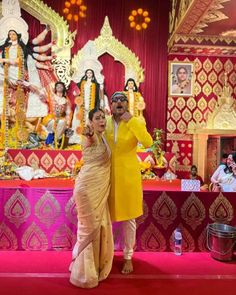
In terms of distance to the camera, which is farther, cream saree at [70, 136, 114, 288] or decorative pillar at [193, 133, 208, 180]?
decorative pillar at [193, 133, 208, 180]

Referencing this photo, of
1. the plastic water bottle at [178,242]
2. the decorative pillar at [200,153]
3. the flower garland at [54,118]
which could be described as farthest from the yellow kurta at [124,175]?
the decorative pillar at [200,153]

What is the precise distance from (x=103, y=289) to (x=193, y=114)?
6192 millimetres

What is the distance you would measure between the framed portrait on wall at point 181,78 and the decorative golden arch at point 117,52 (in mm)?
769

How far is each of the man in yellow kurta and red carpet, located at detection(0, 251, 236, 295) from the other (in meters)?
0.25

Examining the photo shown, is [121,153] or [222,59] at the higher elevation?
[222,59]

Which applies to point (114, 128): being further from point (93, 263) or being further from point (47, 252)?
point (47, 252)

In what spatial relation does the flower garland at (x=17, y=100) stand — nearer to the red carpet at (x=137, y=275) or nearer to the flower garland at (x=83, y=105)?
the flower garland at (x=83, y=105)

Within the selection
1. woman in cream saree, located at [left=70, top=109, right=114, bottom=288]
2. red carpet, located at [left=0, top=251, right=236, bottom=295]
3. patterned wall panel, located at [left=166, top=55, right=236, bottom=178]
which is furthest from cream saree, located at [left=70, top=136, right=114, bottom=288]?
patterned wall panel, located at [left=166, top=55, right=236, bottom=178]

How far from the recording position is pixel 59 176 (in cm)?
598

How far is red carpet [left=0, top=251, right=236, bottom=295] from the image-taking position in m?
2.40

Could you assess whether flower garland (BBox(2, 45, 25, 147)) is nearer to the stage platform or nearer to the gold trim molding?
the gold trim molding

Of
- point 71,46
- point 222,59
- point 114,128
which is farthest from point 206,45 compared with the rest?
point 114,128

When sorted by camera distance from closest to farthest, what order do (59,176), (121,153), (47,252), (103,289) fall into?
1. (103,289)
2. (121,153)
3. (47,252)
4. (59,176)

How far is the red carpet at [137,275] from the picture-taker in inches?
94.6
